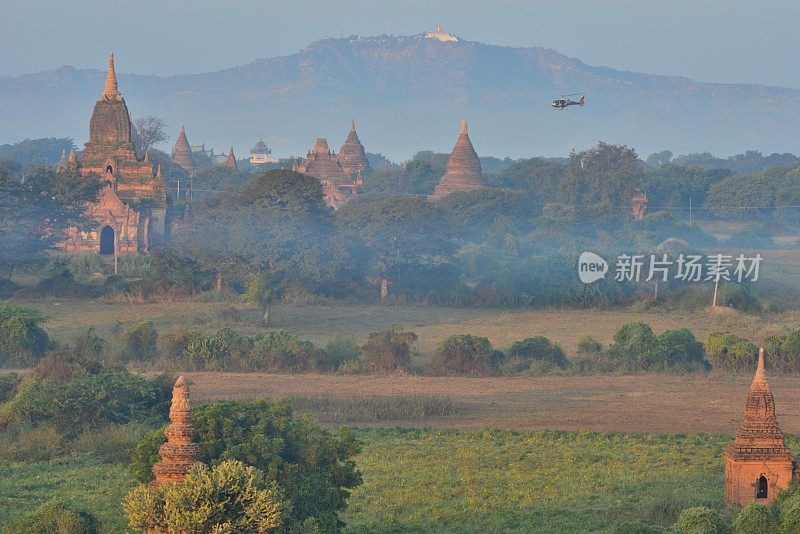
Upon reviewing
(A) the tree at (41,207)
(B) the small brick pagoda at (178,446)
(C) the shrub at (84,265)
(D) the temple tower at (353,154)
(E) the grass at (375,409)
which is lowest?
(E) the grass at (375,409)

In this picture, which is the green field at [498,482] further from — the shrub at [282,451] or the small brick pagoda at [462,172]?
the small brick pagoda at [462,172]

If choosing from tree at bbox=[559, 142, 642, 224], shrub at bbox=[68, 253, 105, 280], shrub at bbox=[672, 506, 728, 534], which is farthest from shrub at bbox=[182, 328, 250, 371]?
tree at bbox=[559, 142, 642, 224]

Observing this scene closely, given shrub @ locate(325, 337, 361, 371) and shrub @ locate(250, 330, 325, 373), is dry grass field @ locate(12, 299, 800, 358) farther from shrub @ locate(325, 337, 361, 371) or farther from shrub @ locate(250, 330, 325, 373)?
shrub @ locate(250, 330, 325, 373)

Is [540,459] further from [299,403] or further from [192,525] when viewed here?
[192,525]

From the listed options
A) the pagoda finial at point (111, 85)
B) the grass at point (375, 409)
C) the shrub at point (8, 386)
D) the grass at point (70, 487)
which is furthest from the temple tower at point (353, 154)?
the grass at point (70, 487)

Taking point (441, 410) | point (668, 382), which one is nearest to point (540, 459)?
point (441, 410)

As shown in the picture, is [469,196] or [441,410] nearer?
[441,410]
